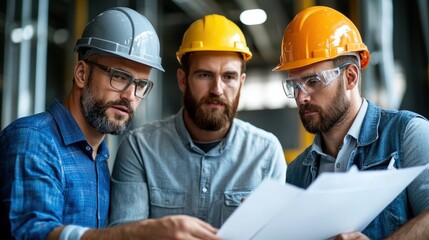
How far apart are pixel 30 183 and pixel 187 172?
101 centimetres

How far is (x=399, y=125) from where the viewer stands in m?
1.95

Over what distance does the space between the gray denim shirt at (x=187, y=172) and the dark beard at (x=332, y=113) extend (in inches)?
21.5

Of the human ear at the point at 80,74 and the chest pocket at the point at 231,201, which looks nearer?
the human ear at the point at 80,74

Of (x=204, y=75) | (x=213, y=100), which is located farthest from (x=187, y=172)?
(x=204, y=75)

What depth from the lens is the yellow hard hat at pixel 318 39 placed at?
218 centimetres

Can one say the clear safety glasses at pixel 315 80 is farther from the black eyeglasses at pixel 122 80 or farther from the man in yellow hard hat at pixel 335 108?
the black eyeglasses at pixel 122 80

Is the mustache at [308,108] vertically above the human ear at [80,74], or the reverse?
the human ear at [80,74]

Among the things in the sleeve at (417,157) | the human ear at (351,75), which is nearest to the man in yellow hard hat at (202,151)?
the human ear at (351,75)

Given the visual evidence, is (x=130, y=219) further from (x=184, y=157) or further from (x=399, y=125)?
(x=399, y=125)

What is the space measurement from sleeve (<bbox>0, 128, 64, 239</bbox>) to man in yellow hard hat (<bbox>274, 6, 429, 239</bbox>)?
1114 mm

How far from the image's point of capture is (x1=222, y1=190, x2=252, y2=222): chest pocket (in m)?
2.53

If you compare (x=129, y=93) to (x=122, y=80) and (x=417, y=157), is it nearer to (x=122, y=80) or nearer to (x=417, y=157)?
(x=122, y=80)

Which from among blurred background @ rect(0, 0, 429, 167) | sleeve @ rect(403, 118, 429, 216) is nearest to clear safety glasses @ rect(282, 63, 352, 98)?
sleeve @ rect(403, 118, 429, 216)

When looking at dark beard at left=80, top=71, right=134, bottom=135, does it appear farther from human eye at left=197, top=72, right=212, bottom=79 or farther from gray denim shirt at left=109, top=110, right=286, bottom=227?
human eye at left=197, top=72, right=212, bottom=79
